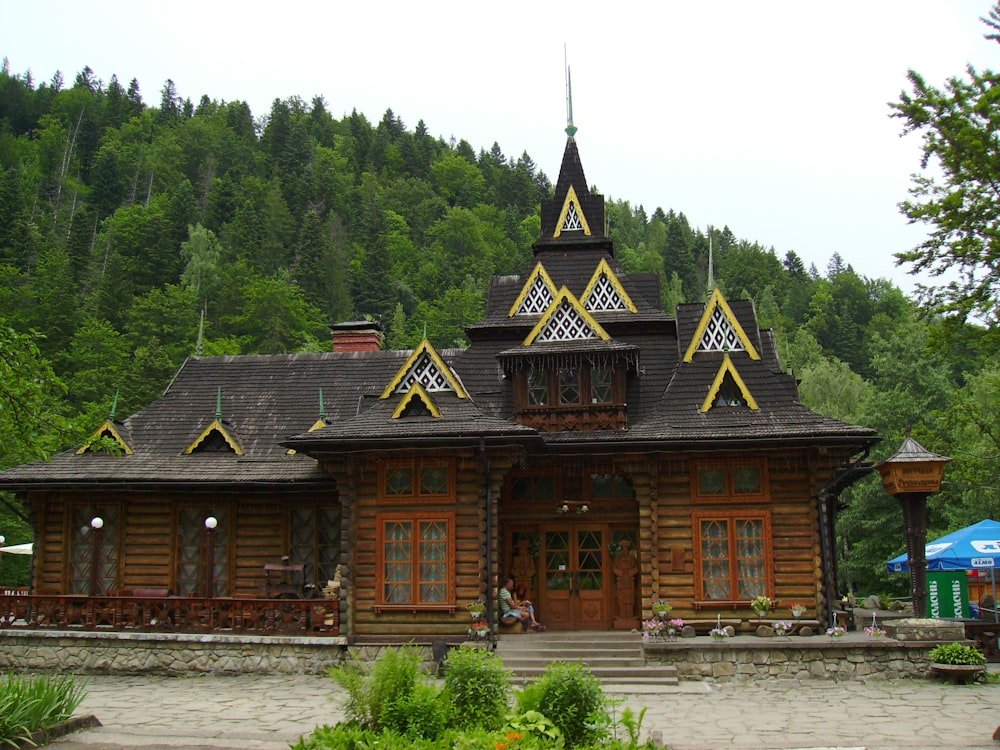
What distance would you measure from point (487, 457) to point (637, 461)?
2920 mm

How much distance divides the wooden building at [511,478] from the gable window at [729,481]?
0.04 m

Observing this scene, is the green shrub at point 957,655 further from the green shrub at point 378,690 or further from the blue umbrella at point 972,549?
the green shrub at point 378,690

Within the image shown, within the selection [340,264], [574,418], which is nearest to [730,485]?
[574,418]

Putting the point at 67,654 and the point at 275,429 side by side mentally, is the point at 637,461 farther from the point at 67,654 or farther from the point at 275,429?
the point at 67,654

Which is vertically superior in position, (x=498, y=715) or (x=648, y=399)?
(x=648, y=399)

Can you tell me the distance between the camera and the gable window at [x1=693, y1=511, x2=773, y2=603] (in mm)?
16594

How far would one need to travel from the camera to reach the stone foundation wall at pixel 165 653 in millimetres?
16375

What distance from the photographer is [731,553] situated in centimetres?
1673

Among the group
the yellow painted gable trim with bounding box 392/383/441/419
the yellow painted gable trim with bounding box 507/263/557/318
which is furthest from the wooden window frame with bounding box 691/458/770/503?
the yellow painted gable trim with bounding box 507/263/557/318

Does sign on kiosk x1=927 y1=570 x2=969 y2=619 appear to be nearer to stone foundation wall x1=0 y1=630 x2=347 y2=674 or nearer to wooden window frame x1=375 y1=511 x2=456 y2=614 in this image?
wooden window frame x1=375 y1=511 x2=456 y2=614

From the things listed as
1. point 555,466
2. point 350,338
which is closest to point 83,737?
point 555,466

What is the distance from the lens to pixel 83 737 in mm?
10188

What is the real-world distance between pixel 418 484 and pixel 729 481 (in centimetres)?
576

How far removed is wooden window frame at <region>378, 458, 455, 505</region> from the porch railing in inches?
87.4
